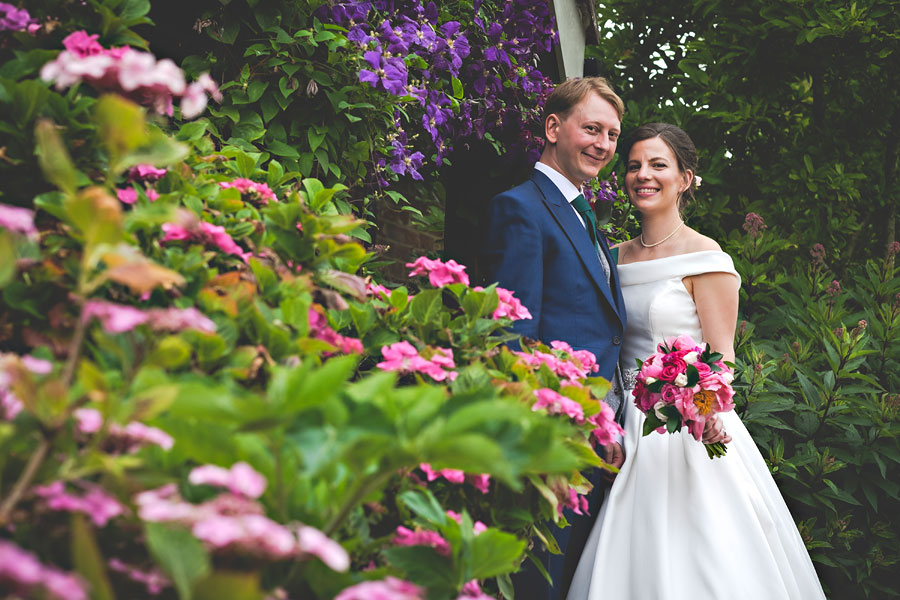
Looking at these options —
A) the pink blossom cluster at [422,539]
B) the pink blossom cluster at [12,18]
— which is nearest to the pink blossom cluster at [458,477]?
the pink blossom cluster at [422,539]

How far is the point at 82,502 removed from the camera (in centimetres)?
56

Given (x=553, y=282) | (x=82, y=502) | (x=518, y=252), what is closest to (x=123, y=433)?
(x=82, y=502)

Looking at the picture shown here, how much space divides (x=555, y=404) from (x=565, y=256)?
111 cm

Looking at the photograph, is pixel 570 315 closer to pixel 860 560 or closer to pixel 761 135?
pixel 860 560

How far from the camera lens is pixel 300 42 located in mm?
1754

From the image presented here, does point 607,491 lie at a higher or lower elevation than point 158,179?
lower

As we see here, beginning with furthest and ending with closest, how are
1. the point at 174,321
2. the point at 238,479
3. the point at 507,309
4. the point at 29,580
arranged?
the point at 507,309 < the point at 174,321 < the point at 238,479 < the point at 29,580

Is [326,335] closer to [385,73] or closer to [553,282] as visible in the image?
[385,73]

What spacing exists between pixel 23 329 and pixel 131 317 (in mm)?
323

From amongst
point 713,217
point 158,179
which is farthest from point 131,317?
point 713,217

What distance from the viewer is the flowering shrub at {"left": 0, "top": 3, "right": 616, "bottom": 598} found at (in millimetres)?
547

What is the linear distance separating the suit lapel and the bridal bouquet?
297 millimetres

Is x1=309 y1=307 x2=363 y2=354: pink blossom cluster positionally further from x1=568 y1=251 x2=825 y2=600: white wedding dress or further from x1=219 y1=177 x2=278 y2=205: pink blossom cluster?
x1=568 y1=251 x2=825 y2=600: white wedding dress

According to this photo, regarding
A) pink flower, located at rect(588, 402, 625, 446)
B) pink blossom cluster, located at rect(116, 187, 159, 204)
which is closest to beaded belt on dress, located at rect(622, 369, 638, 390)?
pink flower, located at rect(588, 402, 625, 446)
